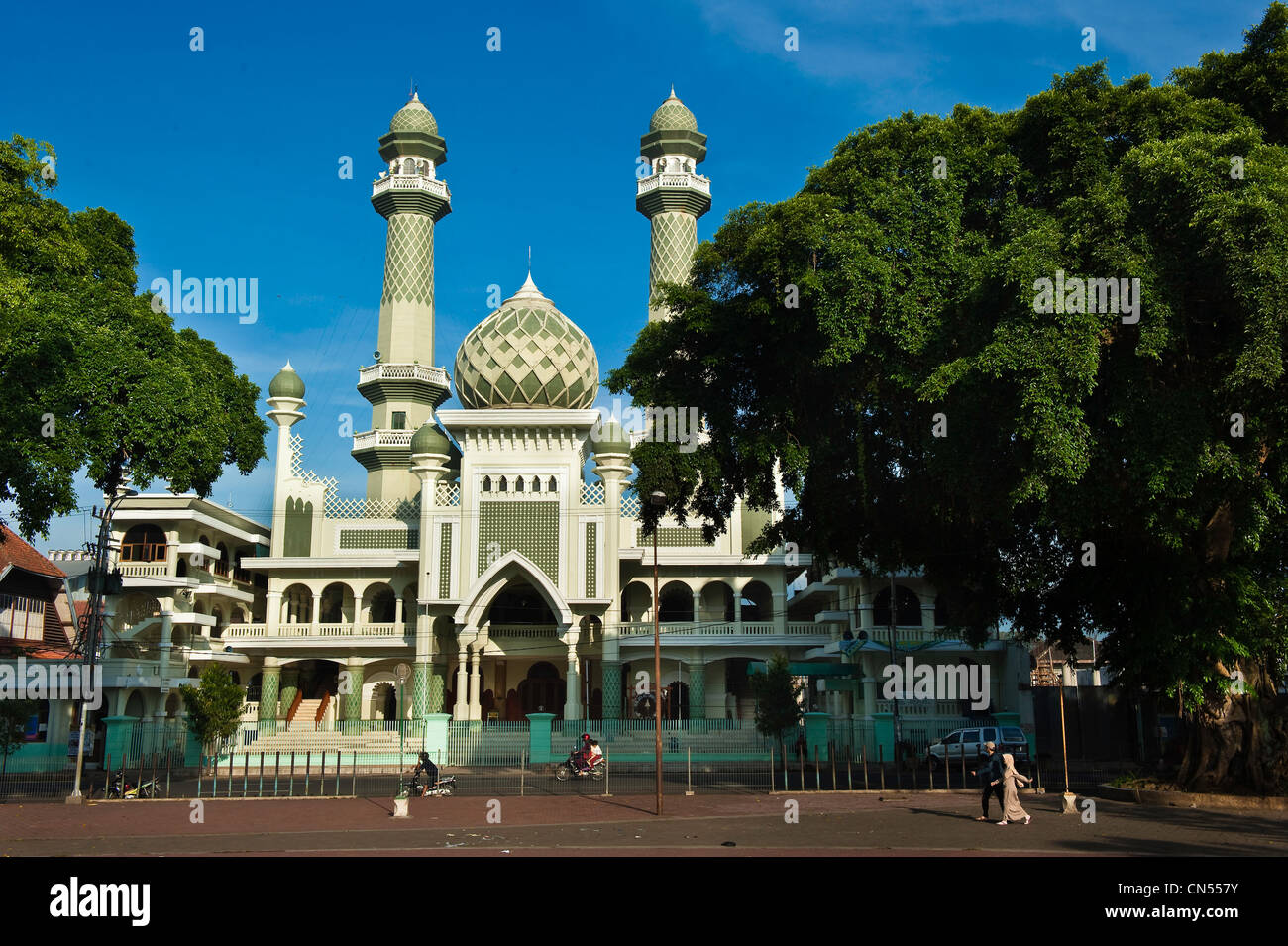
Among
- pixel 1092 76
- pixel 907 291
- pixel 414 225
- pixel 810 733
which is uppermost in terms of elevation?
pixel 414 225

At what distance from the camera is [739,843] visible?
14.4 metres

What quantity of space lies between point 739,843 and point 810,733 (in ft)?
59.6

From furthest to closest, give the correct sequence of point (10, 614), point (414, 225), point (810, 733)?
point (414, 225) → point (10, 614) → point (810, 733)

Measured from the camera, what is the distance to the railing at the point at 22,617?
37.1m

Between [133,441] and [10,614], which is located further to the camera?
[10,614]

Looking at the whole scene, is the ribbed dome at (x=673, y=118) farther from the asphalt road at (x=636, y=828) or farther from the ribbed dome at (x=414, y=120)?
the asphalt road at (x=636, y=828)

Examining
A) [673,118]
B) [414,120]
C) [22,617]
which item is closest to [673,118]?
[673,118]

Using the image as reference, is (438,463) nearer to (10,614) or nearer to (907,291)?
(10,614)

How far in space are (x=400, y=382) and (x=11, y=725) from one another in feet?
76.1

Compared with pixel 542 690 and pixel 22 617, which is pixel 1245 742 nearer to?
pixel 542 690

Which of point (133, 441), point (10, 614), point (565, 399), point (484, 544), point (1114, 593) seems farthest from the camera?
point (565, 399)

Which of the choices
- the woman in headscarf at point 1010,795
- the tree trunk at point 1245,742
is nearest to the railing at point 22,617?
the woman in headscarf at point 1010,795

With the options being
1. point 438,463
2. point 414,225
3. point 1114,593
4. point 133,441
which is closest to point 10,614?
point 438,463

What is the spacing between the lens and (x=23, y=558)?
39125mm
